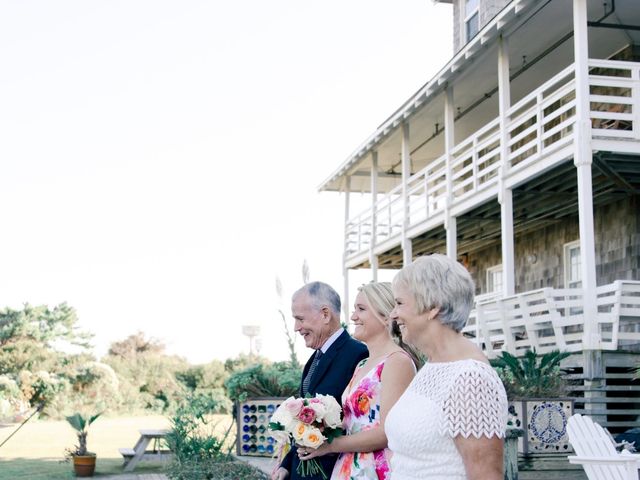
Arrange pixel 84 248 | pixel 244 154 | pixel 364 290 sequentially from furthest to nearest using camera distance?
pixel 84 248, pixel 244 154, pixel 364 290

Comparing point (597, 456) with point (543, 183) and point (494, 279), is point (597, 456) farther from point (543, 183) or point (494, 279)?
point (494, 279)

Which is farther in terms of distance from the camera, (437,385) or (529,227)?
(529,227)

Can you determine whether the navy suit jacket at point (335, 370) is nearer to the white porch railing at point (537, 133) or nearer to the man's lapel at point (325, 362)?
the man's lapel at point (325, 362)

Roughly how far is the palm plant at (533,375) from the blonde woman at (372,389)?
7.02 m

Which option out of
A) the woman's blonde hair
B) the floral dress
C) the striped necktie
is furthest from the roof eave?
the floral dress

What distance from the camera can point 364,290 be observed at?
12.8 feet

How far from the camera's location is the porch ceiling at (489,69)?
13.7m

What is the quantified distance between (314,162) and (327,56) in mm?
8221

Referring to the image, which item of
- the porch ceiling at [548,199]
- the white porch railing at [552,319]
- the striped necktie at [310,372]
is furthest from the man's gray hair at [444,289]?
the porch ceiling at [548,199]

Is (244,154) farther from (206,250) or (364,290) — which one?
(364,290)

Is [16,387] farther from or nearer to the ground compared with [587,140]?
nearer to the ground

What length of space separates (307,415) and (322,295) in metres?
0.85

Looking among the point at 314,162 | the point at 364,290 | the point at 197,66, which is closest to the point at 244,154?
the point at 314,162

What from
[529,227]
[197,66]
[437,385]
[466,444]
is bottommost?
[466,444]
